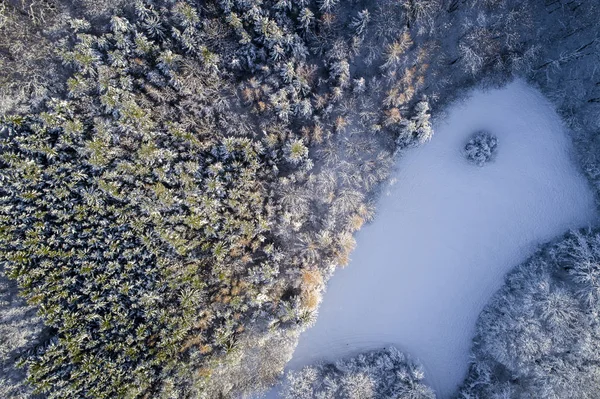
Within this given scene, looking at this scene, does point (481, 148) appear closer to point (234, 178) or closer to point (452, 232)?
point (452, 232)

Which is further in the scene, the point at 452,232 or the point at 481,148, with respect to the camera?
the point at 452,232

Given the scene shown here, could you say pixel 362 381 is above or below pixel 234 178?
below

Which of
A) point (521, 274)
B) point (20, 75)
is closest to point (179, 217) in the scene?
point (20, 75)

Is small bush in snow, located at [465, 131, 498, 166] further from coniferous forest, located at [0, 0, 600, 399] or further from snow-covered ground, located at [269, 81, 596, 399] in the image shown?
coniferous forest, located at [0, 0, 600, 399]

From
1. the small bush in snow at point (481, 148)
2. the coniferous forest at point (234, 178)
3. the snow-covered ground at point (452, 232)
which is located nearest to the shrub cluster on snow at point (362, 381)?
the coniferous forest at point (234, 178)

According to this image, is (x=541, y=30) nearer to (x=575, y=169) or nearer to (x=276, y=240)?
(x=575, y=169)

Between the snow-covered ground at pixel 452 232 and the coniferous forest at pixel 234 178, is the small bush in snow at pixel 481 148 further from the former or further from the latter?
the coniferous forest at pixel 234 178

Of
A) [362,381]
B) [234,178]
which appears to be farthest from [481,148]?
[362,381]
